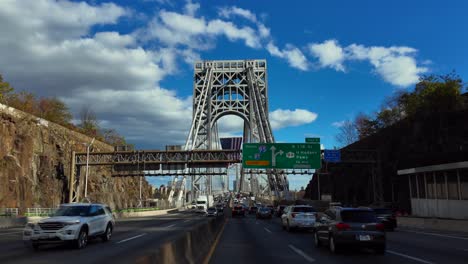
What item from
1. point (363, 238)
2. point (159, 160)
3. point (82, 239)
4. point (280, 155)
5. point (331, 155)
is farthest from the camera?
point (159, 160)

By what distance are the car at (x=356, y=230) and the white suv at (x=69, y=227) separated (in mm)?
9199

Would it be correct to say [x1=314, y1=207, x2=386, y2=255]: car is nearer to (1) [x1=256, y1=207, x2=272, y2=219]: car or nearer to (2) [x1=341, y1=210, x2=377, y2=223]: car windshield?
(2) [x1=341, y1=210, x2=377, y2=223]: car windshield

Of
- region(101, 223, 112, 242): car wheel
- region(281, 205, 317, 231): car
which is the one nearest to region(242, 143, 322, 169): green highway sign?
region(281, 205, 317, 231): car

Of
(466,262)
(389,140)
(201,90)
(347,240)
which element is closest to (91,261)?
(347,240)

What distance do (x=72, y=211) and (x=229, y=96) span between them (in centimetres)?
11838

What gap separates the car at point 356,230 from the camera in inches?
529

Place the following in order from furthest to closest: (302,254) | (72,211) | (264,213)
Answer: (264,213), (72,211), (302,254)

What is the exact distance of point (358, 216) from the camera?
13945 millimetres

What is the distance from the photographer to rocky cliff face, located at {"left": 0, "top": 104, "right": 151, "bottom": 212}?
147ft

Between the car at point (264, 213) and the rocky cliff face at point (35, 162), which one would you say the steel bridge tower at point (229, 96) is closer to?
the rocky cliff face at point (35, 162)

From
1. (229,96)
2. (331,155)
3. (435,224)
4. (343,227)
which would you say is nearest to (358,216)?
(343,227)

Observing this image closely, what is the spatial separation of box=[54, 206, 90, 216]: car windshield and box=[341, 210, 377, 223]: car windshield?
33.3ft

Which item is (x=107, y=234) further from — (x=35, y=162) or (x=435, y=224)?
(x=35, y=162)

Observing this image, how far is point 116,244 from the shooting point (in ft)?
59.3
